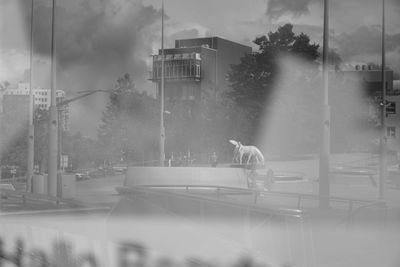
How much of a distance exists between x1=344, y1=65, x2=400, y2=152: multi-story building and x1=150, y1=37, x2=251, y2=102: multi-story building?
1.25m

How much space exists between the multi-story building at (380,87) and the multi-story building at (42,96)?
399 cm

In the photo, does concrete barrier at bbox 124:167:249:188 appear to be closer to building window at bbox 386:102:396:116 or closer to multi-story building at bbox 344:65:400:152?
multi-story building at bbox 344:65:400:152

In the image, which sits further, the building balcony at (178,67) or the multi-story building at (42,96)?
the multi-story building at (42,96)

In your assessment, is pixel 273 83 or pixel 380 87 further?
pixel 380 87

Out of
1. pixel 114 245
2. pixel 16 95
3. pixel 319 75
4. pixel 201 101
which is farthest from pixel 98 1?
pixel 16 95

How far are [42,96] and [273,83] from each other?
6.16 meters

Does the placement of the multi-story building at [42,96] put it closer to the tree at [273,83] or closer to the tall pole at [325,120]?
the tree at [273,83]

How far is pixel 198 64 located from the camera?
5.29 metres

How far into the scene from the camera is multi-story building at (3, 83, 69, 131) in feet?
32.1

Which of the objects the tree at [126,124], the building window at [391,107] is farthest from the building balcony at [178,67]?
the building window at [391,107]

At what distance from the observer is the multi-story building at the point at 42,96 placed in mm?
9797

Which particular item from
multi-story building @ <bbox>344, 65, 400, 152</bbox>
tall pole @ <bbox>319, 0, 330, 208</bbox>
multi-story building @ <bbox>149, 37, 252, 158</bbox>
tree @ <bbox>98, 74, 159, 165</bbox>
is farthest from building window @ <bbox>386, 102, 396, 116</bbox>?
tree @ <bbox>98, 74, 159, 165</bbox>

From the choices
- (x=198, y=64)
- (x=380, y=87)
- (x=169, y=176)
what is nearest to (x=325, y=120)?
(x=380, y=87)

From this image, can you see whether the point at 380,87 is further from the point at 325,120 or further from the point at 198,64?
the point at 198,64
